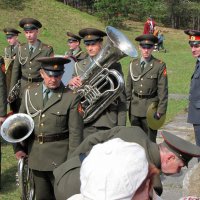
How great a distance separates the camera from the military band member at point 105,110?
18.6 feet

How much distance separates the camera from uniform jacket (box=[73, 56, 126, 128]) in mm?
5691

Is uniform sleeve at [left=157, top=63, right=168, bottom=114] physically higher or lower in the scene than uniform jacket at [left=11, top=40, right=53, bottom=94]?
lower

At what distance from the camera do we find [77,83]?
5520 mm

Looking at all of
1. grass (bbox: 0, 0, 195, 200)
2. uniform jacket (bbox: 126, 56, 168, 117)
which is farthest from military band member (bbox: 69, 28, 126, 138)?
grass (bbox: 0, 0, 195, 200)

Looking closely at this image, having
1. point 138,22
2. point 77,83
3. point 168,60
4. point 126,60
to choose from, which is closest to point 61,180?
point 77,83

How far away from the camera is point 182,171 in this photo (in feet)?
20.3

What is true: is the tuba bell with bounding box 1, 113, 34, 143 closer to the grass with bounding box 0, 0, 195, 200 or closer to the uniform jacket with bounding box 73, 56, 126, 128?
the uniform jacket with bounding box 73, 56, 126, 128

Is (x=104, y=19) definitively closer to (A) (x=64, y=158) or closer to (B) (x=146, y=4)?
(B) (x=146, y=4)

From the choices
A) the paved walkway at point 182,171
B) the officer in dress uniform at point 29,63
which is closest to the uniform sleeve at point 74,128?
the paved walkway at point 182,171

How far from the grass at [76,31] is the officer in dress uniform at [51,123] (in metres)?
5.71

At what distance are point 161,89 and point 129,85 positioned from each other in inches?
23.2

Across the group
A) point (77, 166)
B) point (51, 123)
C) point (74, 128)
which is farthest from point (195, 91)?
point (77, 166)

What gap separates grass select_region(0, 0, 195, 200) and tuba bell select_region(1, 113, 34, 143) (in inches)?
233

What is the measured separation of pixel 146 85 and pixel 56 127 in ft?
8.68
